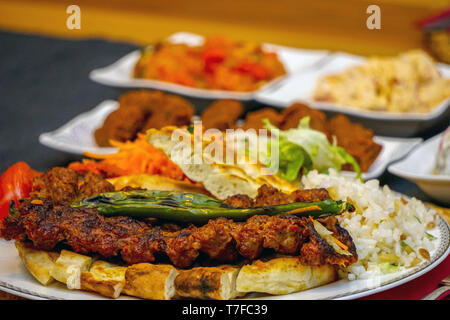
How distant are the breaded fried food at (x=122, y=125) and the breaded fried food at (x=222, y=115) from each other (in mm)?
381

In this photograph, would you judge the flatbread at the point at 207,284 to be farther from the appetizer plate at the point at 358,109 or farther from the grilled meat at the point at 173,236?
the appetizer plate at the point at 358,109

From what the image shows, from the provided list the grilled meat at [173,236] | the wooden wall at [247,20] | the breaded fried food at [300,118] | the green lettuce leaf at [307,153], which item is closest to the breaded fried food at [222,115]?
the breaded fried food at [300,118]

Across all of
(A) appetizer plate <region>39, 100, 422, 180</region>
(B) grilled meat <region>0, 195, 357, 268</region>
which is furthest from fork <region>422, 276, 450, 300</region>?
(A) appetizer plate <region>39, 100, 422, 180</region>

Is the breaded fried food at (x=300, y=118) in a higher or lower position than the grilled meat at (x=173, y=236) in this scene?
higher

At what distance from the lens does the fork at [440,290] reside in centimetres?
217

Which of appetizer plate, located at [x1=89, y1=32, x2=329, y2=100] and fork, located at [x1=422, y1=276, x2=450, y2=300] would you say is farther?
appetizer plate, located at [x1=89, y1=32, x2=329, y2=100]

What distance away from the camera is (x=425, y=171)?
329 cm

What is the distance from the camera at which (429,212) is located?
8.20ft

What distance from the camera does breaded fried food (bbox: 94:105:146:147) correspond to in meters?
3.63

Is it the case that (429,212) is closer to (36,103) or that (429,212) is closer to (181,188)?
(181,188)

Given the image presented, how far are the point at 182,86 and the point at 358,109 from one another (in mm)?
1294

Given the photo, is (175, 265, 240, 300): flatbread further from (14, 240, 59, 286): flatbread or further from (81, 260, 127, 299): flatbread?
(14, 240, 59, 286): flatbread

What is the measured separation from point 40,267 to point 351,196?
1.14m

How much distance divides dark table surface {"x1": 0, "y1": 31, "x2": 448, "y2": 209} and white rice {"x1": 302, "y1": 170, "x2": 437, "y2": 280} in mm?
852
